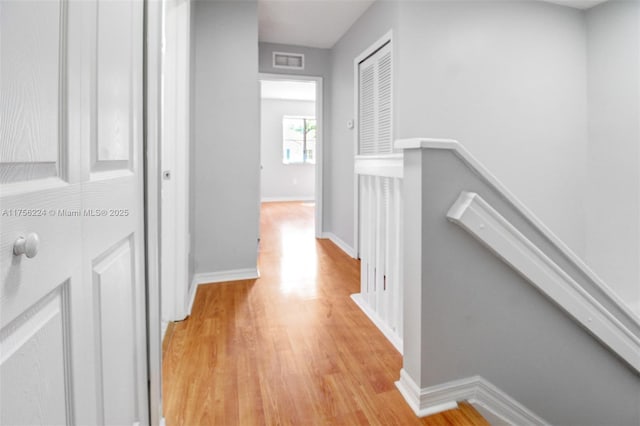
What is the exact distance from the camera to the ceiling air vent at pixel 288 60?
4352 mm

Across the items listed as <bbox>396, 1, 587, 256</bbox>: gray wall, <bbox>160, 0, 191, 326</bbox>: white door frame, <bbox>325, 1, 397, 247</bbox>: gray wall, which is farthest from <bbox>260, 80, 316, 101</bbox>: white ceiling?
<bbox>160, 0, 191, 326</bbox>: white door frame

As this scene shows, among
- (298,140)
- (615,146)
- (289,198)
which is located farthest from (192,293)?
(298,140)

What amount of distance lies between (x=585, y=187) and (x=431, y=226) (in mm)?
3204

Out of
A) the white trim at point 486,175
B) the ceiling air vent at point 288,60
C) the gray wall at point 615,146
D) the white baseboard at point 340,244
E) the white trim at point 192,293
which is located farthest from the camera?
the ceiling air vent at point 288,60

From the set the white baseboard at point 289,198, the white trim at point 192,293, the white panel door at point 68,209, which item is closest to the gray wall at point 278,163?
the white baseboard at point 289,198

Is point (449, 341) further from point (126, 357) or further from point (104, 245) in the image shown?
point (104, 245)

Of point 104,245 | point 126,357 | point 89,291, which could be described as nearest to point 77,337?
point 89,291

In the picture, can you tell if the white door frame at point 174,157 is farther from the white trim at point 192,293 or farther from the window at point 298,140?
the window at point 298,140

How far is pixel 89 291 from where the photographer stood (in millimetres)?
698

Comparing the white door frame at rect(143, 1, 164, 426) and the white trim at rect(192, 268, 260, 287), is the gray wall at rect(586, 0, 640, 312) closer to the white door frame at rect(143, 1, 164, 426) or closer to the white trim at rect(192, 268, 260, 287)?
the white trim at rect(192, 268, 260, 287)

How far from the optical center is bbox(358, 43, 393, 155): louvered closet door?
3.14 m

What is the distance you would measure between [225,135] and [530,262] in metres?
2.33

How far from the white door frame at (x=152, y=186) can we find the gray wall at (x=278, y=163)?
7612 millimetres

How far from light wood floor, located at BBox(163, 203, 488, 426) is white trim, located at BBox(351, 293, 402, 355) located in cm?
3
